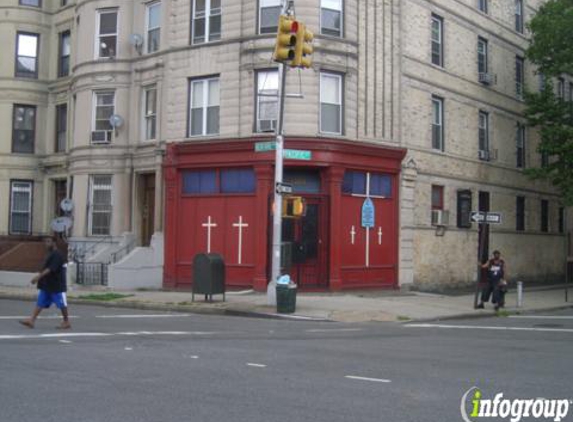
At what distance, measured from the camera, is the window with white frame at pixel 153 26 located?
26.6m

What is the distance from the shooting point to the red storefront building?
23219 mm

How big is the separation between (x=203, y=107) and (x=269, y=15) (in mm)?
3675

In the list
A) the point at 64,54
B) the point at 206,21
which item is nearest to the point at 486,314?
the point at 206,21

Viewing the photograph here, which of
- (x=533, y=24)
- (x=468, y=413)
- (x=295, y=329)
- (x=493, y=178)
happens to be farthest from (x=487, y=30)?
(x=468, y=413)

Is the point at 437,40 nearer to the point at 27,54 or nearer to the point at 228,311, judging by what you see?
the point at 228,311

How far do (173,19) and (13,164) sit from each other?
34.2 ft

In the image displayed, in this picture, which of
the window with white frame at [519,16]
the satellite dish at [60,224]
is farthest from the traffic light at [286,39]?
the window with white frame at [519,16]

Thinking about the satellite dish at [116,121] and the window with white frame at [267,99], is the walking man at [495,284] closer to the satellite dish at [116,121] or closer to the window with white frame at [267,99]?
the window with white frame at [267,99]

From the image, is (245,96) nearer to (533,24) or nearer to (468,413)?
(533,24)

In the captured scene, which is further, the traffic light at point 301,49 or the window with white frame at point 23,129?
the window with white frame at point 23,129

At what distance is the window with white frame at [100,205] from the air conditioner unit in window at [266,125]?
681cm

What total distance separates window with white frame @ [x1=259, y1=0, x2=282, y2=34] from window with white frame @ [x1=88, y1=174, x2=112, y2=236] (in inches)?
318

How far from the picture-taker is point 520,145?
3353cm

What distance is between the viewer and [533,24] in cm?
2961
